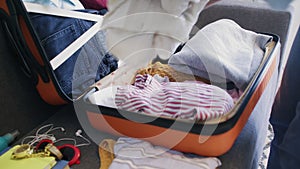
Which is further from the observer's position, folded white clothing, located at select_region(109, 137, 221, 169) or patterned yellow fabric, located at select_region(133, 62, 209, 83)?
patterned yellow fabric, located at select_region(133, 62, 209, 83)

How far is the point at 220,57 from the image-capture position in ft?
2.00

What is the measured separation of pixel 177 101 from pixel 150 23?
178mm

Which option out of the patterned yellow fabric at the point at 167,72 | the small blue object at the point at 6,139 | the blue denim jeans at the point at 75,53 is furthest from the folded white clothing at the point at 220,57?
the small blue object at the point at 6,139

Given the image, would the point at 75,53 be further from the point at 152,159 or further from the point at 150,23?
the point at 152,159

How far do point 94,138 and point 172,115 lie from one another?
21 cm

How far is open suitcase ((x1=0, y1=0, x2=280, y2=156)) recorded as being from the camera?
18.2 inches

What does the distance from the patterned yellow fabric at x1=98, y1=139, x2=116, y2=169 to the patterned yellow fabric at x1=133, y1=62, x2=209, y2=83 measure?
0.59 feet

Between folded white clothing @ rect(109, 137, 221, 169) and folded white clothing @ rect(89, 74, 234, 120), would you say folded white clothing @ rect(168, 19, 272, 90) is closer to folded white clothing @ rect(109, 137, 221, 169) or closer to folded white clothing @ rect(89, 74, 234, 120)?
folded white clothing @ rect(89, 74, 234, 120)

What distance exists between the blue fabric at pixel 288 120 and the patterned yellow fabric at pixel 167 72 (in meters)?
0.19

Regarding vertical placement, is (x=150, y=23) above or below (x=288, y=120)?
above

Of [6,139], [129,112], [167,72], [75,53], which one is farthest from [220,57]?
[6,139]

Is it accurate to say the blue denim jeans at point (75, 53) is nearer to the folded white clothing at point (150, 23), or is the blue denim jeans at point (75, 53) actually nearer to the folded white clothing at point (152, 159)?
the folded white clothing at point (150, 23)

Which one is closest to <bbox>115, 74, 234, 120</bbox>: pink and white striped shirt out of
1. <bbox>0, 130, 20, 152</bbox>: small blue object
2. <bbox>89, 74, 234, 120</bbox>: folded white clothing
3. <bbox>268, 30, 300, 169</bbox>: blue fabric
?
<bbox>89, 74, 234, 120</bbox>: folded white clothing

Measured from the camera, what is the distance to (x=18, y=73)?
0.68 m
